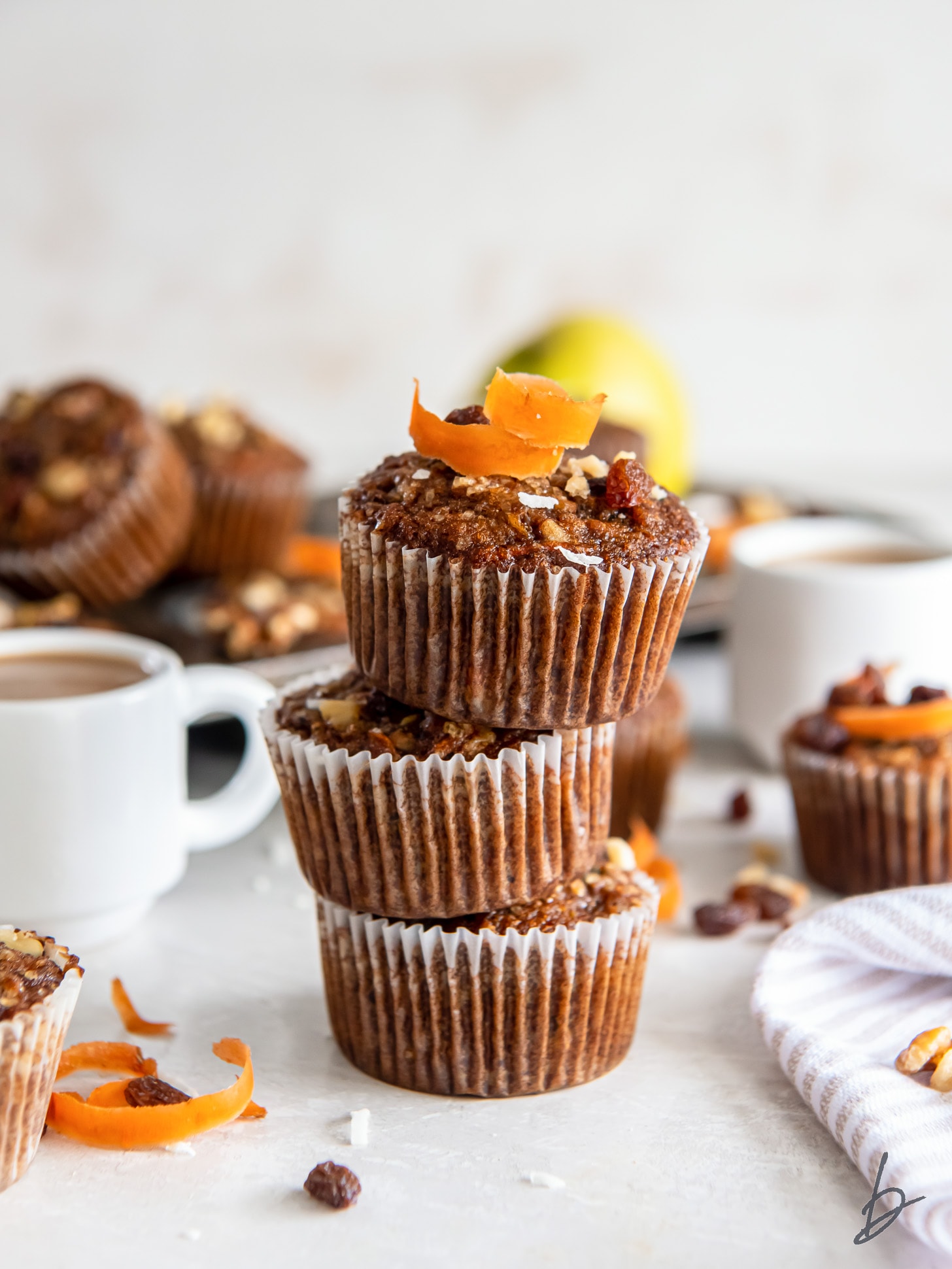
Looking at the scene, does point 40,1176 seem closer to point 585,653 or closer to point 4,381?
point 585,653

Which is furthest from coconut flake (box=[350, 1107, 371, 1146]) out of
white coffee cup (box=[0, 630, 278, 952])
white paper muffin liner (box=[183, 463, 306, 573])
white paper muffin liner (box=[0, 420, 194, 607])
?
white paper muffin liner (box=[183, 463, 306, 573])

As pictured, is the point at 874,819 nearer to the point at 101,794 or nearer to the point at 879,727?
the point at 879,727

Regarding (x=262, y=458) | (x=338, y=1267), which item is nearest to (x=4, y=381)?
(x=262, y=458)

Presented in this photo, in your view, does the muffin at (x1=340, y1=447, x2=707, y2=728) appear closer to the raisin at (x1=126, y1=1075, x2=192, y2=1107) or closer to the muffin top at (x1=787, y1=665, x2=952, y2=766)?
the raisin at (x1=126, y1=1075, x2=192, y2=1107)

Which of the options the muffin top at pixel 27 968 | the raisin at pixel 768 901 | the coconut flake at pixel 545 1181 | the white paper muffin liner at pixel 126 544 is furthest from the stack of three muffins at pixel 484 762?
the white paper muffin liner at pixel 126 544

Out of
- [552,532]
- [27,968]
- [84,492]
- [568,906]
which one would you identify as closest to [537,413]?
[552,532]

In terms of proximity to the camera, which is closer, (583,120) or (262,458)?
(262,458)
